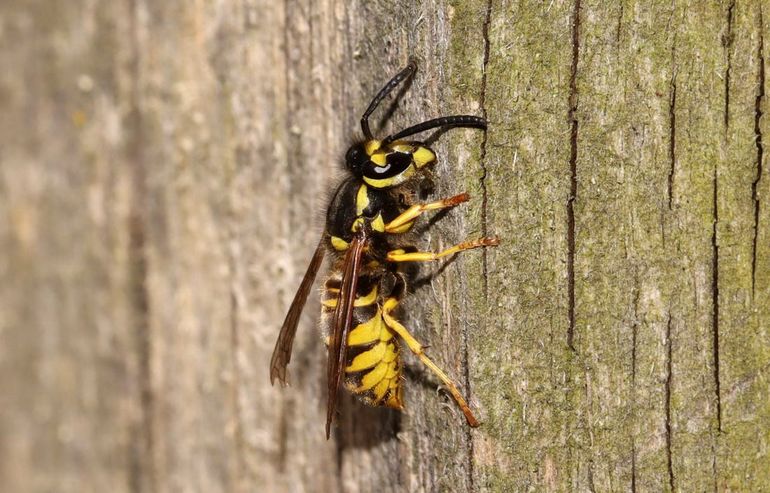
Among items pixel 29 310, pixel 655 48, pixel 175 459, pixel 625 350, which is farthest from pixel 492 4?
pixel 29 310

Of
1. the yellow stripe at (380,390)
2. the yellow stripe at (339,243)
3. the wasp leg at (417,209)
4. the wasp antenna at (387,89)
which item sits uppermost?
the wasp antenna at (387,89)

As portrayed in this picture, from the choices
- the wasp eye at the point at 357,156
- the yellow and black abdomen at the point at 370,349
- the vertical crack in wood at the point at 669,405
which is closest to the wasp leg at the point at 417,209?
the wasp eye at the point at 357,156

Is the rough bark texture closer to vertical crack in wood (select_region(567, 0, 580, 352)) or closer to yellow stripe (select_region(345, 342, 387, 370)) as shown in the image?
vertical crack in wood (select_region(567, 0, 580, 352))

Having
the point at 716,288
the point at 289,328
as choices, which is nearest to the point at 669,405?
the point at 716,288

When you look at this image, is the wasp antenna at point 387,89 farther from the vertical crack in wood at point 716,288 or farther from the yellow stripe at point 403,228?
the vertical crack in wood at point 716,288

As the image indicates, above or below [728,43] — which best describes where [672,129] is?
below

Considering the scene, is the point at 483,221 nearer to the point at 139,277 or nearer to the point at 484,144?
the point at 484,144

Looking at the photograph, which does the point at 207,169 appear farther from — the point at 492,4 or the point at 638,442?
the point at 638,442

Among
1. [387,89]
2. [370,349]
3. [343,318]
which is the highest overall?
[387,89]
